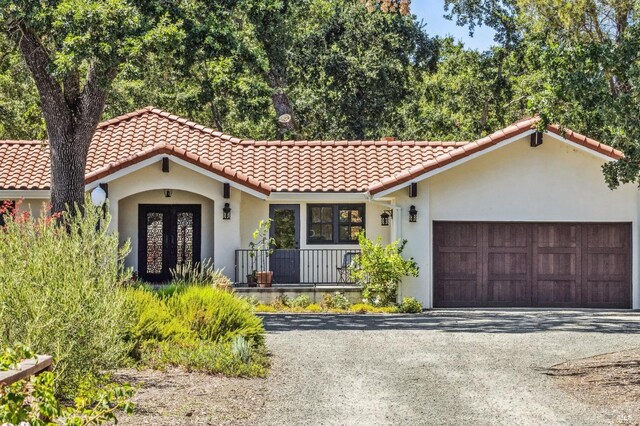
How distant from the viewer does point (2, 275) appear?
32.4 ft

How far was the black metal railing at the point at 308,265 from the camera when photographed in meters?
26.8

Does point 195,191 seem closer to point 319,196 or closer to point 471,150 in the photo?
point 319,196

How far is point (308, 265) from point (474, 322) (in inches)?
279

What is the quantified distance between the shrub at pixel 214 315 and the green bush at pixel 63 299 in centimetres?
344

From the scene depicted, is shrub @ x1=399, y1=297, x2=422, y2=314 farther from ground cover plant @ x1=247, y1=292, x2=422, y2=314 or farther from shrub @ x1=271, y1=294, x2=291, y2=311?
shrub @ x1=271, y1=294, x2=291, y2=311

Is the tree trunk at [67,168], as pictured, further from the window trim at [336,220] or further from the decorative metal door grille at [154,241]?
the window trim at [336,220]

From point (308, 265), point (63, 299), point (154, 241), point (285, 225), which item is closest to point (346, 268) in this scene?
point (308, 265)

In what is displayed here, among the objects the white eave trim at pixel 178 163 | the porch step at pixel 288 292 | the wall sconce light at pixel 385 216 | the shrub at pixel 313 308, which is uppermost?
the white eave trim at pixel 178 163

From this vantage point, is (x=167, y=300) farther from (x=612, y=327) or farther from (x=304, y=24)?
(x=304, y=24)

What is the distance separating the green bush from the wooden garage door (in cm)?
1551

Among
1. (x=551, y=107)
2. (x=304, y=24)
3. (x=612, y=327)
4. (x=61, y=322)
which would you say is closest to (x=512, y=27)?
(x=304, y=24)

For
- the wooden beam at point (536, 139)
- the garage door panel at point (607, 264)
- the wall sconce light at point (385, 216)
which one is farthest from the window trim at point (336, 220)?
the garage door panel at point (607, 264)

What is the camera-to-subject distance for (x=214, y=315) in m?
14.8

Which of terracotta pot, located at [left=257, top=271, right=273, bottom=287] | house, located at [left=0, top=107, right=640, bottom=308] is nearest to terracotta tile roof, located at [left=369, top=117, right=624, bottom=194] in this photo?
house, located at [left=0, top=107, right=640, bottom=308]
